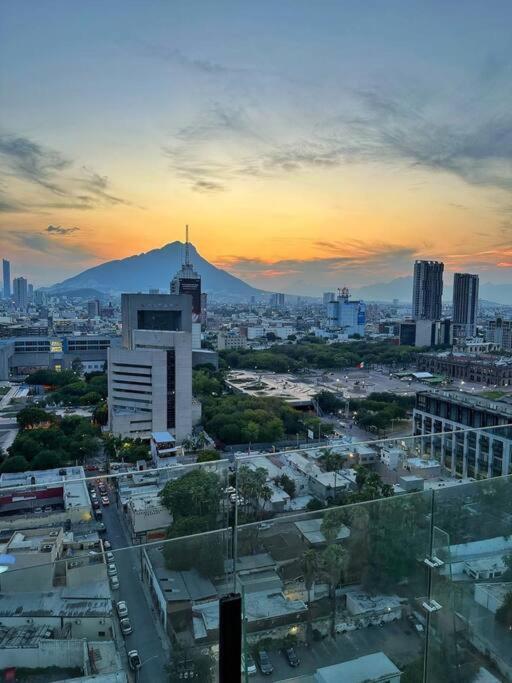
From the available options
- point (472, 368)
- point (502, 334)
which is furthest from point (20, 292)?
point (472, 368)

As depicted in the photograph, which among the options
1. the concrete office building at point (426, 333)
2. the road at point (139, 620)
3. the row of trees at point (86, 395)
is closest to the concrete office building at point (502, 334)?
the concrete office building at point (426, 333)

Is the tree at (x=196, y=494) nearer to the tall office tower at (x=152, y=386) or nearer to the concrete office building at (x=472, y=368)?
the tall office tower at (x=152, y=386)

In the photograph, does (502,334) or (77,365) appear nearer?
(77,365)

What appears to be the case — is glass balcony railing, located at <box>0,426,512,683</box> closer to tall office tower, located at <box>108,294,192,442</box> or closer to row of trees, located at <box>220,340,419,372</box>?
tall office tower, located at <box>108,294,192,442</box>

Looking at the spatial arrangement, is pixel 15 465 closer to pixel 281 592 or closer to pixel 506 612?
pixel 281 592

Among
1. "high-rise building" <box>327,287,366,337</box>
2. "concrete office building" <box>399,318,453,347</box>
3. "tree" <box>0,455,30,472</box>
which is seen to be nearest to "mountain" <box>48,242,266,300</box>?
"high-rise building" <box>327,287,366,337</box>

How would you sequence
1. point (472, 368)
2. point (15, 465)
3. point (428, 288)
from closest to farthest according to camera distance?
point (15, 465) < point (472, 368) < point (428, 288)

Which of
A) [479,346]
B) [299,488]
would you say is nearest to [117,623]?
[299,488]
